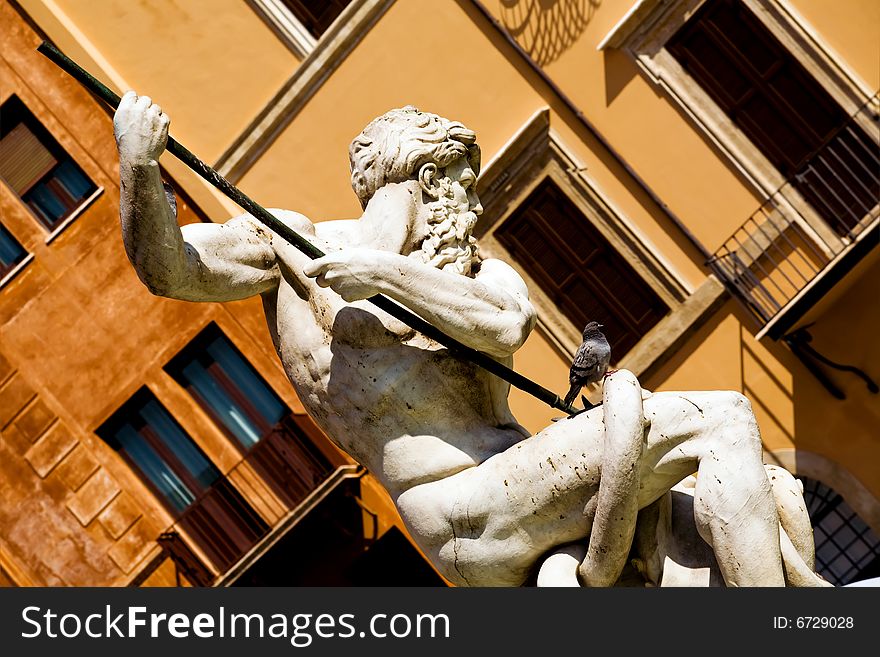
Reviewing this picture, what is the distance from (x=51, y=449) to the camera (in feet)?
52.4

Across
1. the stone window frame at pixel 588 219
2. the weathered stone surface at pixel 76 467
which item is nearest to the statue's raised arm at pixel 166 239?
the stone window frame at pixel 588 219

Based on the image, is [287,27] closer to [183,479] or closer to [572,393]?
[183,479]

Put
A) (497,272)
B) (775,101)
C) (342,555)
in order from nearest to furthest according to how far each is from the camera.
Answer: (497,272) → (775,101) → (342,555)

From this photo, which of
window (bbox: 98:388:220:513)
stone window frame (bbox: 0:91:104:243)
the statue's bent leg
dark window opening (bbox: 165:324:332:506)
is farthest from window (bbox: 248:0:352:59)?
the statue's bent leg

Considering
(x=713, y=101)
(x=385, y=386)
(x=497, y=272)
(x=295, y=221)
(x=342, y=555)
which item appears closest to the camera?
(x=385, y=386)

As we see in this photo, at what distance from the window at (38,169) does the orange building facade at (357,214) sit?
0.06ft

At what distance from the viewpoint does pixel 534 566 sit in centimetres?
632

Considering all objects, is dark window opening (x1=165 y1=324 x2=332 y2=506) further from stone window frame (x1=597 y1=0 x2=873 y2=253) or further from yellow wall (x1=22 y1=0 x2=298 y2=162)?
stone window frame (x1=597 y1=0 x2=873 y2=253)

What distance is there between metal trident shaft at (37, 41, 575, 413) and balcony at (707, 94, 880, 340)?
8.11 metres

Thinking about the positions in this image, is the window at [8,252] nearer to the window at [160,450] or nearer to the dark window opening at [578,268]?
the window at [160,450]

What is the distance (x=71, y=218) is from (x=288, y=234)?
10.0m

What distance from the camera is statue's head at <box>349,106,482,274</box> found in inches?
258

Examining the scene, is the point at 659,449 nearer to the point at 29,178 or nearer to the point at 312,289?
the point at 312,289

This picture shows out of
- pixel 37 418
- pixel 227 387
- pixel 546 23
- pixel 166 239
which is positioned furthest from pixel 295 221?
pixel 37 418
